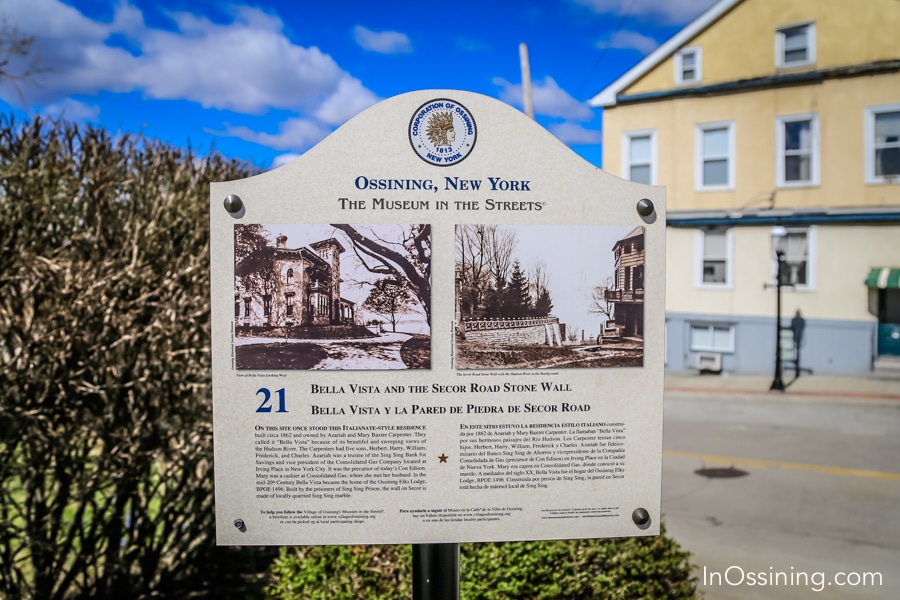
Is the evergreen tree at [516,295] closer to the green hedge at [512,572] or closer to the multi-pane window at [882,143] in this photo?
the green hedge at [512,572]

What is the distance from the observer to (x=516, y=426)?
2275mm

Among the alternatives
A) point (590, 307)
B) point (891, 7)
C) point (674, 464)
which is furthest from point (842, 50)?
point (590, 307)

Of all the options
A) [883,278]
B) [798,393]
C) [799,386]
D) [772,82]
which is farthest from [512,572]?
[772,82]

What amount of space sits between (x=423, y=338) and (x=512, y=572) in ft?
4.61

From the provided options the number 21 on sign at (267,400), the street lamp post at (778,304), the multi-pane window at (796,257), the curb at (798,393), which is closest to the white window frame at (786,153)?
the multi-pane window at (796,257)

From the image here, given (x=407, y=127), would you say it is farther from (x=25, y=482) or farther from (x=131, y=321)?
(x=25, y=482)

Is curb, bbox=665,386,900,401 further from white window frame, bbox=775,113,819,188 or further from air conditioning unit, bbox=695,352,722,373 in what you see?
white window frame, bbox=775,113,819,188

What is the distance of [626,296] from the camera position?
2336mm

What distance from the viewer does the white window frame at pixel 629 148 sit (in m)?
19.3

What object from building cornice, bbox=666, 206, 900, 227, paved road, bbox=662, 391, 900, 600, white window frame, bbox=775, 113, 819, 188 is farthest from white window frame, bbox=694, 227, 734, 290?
paved road, bbox=662, 391, 900, 600

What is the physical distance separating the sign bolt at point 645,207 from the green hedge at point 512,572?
1693 millimetres

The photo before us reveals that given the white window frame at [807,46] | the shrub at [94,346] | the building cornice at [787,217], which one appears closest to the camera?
the shrub at [94,346]

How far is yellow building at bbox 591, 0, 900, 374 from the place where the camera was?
1689 centimetres

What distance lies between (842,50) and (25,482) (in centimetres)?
1959
